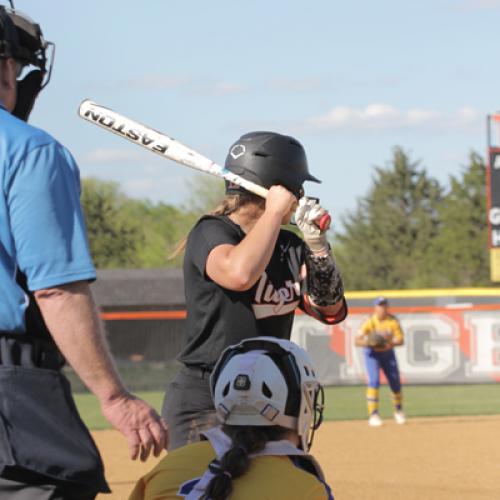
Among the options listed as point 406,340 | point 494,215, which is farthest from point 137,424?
point 406,340

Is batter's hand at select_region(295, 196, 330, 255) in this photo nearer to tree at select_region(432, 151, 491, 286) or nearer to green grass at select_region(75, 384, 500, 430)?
green grass at select_region(75, 384, 500, 430)

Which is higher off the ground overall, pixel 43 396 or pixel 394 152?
pixel 394 152

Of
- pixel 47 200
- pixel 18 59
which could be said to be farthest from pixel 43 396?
pixel 18 59

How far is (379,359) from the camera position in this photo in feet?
62.6

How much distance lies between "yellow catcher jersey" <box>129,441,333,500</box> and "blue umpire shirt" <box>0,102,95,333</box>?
570mm

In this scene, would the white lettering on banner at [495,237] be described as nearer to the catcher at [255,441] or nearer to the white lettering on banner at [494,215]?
the white lettering on banner at [494,215]

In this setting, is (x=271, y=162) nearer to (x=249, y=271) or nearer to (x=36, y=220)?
(x=249, y=271)

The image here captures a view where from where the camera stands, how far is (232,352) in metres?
3.63

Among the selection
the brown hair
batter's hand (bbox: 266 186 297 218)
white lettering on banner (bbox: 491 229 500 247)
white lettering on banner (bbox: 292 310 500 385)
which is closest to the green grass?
white lettering on banner (bbox: 292 310 500 385)

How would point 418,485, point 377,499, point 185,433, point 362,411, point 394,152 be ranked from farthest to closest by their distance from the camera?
1. point 394,152
2. point 362,411
3. point 418,485
4. point 377,499
5. point 185,433

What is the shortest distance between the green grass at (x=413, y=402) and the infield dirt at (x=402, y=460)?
75.0 inches

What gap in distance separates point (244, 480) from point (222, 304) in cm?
159

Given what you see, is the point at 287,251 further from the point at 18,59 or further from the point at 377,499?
the point at 377,499

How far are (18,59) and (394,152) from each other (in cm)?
7023
